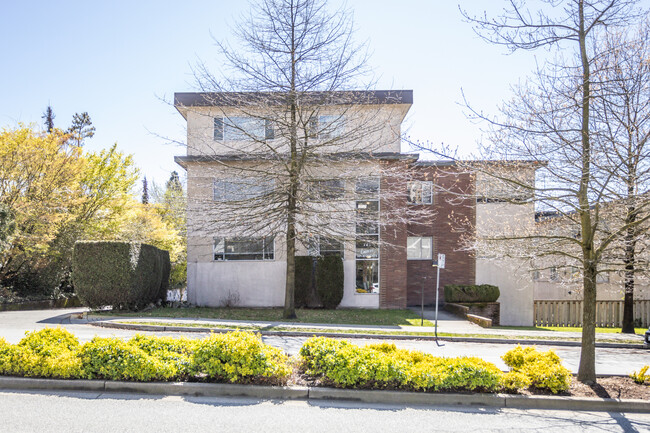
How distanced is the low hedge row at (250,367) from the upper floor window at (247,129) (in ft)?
31.9

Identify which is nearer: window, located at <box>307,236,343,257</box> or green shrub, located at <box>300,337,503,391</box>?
green shrub, located at <box>300,337,503,391</box>

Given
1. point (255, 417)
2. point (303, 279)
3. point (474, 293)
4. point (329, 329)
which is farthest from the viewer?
point (474, 293)

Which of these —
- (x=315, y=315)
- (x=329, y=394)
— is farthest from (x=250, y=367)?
(x=315, y=315)

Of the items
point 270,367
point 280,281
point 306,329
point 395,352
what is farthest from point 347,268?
point 270,367

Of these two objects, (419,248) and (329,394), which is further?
(419,248)

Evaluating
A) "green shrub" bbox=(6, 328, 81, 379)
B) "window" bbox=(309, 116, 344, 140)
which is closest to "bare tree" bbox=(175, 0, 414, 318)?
"window" bbox=(309, 116, 344, 140)

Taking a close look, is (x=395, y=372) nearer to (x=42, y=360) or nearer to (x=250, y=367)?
(x=250, y=367)

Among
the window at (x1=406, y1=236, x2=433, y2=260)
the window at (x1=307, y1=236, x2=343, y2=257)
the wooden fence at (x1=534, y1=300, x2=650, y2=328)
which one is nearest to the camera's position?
the window at (x1=307, y1=236, x2=343, y2=257)

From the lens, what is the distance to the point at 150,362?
6.96 m

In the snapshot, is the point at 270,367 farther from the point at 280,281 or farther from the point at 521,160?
the point at 280,281

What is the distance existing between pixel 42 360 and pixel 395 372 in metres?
4.96

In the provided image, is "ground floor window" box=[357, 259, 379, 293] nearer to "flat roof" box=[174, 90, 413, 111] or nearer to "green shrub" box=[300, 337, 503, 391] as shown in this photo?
"flat roof" box=[174, 90, 413, 111]

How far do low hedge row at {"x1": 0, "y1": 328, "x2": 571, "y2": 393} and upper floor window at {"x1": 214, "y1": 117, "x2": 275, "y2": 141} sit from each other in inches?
383

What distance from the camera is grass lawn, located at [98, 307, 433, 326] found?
16.5 m
